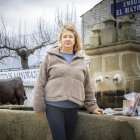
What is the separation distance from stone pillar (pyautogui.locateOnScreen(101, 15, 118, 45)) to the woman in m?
3.07

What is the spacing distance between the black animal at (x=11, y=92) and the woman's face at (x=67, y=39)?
20.5ft

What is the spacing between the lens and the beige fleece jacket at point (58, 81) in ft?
9.74

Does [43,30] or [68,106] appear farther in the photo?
[43,30]

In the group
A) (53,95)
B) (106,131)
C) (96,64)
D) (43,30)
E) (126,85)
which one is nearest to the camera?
(53,95)

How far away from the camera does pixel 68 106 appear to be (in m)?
3.01

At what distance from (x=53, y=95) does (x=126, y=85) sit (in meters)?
3.15

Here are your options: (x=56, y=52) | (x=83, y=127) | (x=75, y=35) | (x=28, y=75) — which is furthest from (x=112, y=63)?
(x=28, y=75)

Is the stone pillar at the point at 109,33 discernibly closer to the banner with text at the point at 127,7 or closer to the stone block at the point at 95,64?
the stone block at the point at 95,64

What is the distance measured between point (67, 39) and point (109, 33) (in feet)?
10.6

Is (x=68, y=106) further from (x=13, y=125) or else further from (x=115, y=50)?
(x=115, y=50)

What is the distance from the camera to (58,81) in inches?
118

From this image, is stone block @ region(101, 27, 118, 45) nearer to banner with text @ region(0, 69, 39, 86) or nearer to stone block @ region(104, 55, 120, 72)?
stone block @ region(104, 55, 120, 72)

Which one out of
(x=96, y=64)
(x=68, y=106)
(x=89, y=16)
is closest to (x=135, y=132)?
(x=68, y=106)

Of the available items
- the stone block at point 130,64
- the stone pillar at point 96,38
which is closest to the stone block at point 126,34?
the stone block at point 130,64
